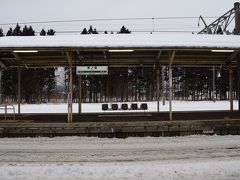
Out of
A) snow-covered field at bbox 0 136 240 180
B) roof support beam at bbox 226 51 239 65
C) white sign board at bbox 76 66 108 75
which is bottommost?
snow-covered field at bbox 0 136 240 180

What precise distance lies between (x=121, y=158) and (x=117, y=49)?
5341 mm

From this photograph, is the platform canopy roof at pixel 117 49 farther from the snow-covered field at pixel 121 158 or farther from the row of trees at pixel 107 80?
the row of trees at pixel 107 80

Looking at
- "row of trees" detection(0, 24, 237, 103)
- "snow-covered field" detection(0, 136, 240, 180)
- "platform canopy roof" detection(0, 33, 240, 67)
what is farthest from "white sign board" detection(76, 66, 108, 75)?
"row of trees" detection(0, 24, 237, 103)

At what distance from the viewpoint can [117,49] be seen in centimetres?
1330

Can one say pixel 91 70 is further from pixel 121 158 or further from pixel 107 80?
pixel 107 80

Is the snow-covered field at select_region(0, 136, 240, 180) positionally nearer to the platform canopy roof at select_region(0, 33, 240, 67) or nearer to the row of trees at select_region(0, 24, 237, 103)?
the platform canopy roof at select_region(0, 33, 240, 67)

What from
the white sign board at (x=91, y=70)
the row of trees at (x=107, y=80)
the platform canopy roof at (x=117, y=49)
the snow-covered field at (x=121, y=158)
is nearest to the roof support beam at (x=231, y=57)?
the platform canopy roof at (x=117, y=49)

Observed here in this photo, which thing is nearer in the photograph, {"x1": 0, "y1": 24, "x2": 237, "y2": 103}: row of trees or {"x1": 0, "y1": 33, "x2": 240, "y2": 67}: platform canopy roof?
{"x1": 0, "y1": 33, "x2": 240, "y2": 67}: platform canopy roof

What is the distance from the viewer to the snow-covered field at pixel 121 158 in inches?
291

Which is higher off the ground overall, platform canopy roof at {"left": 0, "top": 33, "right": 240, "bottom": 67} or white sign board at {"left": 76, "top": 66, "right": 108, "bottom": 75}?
platform canopy roof at {"left": 0, "top": 33, "right": 240, "bottom": 67}

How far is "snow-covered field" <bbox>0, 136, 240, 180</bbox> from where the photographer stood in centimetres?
739

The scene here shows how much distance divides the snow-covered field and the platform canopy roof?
3.56 metres

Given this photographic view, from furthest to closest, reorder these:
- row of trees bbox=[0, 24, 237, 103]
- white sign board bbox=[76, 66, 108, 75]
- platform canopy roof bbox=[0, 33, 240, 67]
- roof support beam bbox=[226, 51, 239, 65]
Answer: row of trees bbox=[0, 24, 237, 103] < roof support beam bbox=[226, 51, 239, 65] < white sign board bbox=[76, 66, 108, 75] < platform canopy roof bbox=[0, 33, 240, 67]

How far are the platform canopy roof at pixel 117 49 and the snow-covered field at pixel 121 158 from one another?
356cm
